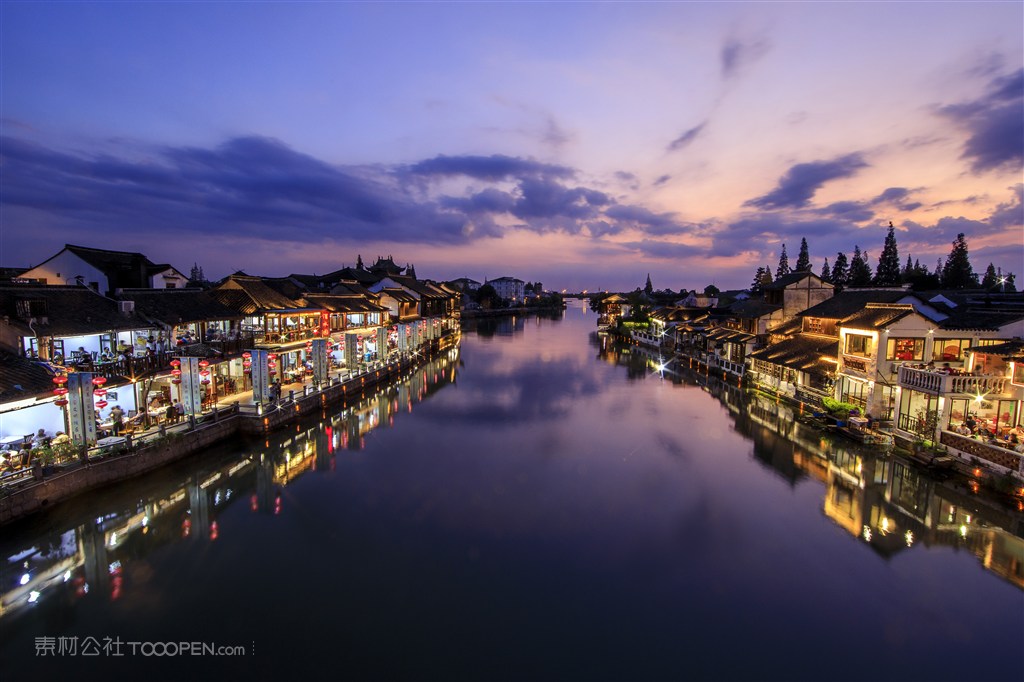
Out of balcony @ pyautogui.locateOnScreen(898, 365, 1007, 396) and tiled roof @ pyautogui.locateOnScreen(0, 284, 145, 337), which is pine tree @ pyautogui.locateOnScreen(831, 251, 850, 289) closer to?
balcony @ pyautogui.locateOnScreen(898, 365, 1007, 396)

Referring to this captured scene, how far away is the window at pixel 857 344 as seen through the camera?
22.2m

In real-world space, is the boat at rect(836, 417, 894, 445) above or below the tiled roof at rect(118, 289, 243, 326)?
below

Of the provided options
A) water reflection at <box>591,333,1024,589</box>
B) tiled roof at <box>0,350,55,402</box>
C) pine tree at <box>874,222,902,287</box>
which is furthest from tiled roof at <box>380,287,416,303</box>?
pine tree at <box>874,222,902,287</box>

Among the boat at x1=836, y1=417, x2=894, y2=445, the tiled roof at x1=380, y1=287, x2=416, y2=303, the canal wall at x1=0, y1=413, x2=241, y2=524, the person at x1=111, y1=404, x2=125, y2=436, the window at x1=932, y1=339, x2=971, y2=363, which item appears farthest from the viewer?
the tiled roof at x1=380, y1=287, x2=416, y2=303

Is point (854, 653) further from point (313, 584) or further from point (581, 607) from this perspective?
point (313, 584)

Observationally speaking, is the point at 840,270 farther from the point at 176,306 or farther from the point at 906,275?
the point at 176,306

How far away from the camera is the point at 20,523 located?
12203 millimetres

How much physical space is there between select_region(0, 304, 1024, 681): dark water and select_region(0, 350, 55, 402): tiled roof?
11.3 feet

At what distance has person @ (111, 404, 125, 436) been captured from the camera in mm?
16078

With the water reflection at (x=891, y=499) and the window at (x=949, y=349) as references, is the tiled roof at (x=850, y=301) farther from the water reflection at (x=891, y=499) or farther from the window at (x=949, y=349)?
the water reflection at (x=891, y=499)

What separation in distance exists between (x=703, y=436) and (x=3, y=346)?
25631 millimetres

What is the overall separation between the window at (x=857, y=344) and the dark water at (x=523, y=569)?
19.3ft

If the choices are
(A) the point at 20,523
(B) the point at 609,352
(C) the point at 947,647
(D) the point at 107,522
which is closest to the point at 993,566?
(C) the point at 947,647

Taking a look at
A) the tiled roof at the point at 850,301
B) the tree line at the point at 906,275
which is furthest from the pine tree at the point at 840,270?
the tiled roof at the point at 850,301
